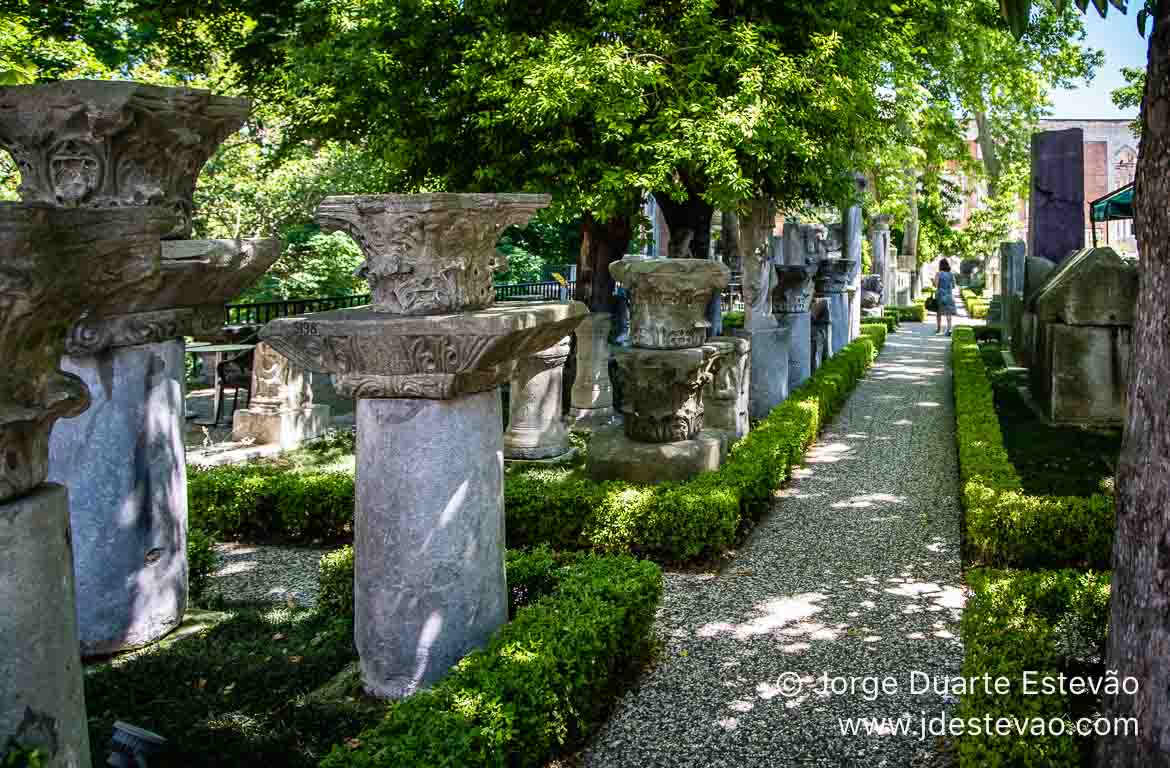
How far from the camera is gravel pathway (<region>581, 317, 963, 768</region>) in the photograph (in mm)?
4914

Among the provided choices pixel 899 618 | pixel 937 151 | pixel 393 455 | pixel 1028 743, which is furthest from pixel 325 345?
pixel 937 151

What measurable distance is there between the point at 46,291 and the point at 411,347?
2.28m

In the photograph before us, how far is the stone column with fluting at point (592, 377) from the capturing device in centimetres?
1369

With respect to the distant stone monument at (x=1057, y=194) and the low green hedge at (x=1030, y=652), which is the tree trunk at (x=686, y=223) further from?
the low green hedge at (x=1030, y=652)

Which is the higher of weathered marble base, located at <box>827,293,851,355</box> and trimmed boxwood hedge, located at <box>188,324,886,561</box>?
weathered marble base, located at <box>827,293,851,355</box>

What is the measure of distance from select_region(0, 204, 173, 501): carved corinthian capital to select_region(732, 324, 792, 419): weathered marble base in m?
11.5

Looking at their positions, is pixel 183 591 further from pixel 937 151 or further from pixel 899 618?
pixel 937 151

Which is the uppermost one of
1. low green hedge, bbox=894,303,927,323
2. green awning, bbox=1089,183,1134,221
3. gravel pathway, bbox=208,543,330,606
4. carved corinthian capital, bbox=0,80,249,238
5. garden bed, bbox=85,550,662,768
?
green awning, bbox=1089,183,1134,221

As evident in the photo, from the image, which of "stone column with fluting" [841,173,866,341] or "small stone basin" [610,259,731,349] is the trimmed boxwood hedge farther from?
"stone column with fluting" [841,173,866,341]

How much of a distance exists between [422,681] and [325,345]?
165 cm

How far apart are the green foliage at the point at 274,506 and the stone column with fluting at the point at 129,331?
8.73 feet

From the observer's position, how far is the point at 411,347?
15.4ft

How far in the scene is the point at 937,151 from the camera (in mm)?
21953

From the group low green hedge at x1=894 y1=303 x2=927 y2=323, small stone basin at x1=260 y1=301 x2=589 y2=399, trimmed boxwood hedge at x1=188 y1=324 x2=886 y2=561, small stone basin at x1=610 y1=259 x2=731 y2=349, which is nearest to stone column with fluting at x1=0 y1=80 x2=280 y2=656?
small stone basin at x1=260 y1=301 x2=589 y2=399
